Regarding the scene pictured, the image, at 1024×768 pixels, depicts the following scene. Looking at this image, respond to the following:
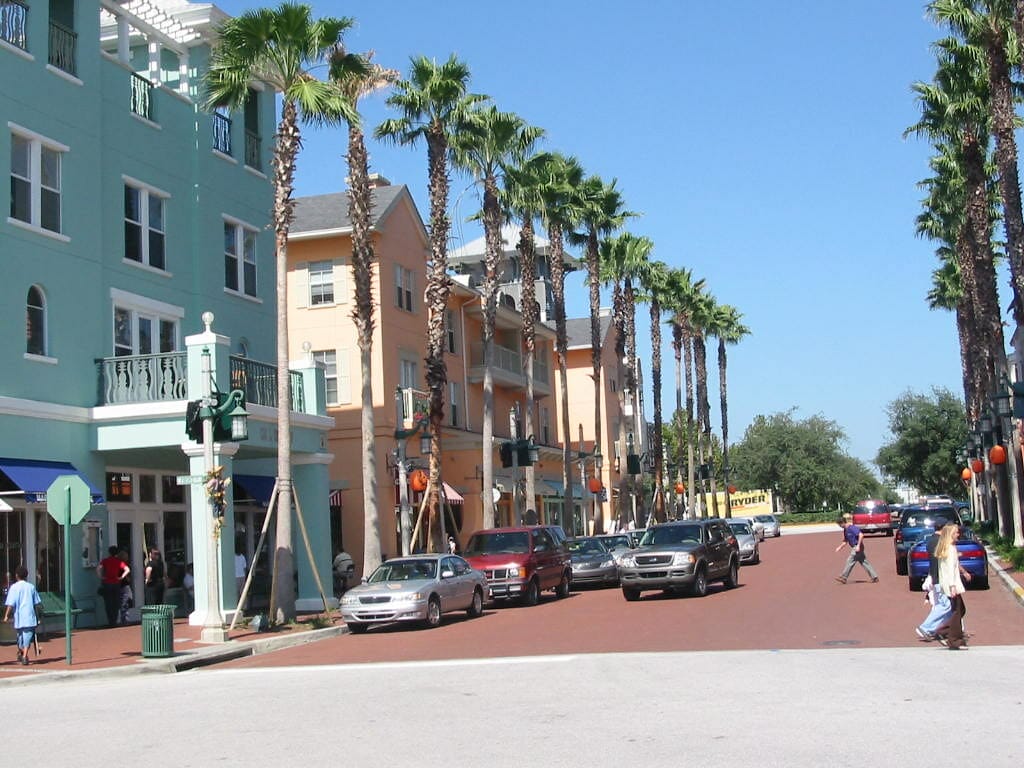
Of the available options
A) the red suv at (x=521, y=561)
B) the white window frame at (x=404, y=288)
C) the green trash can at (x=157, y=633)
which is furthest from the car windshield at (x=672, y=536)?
the white window frame at (x=404, y=288)

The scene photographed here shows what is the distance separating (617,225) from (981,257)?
16.1m

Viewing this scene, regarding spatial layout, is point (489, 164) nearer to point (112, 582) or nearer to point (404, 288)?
point (404, 288)

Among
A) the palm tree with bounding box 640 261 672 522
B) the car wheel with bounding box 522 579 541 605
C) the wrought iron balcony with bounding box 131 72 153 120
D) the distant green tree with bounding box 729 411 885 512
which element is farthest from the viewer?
the distant green tree with bounding box 729 411 885 512

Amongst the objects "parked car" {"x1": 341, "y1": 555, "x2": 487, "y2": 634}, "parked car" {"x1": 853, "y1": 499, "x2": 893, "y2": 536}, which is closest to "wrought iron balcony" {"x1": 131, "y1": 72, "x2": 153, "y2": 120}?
"parked car" {"x1": 341, "y1": 555, "x2": 487, "y2": 634}

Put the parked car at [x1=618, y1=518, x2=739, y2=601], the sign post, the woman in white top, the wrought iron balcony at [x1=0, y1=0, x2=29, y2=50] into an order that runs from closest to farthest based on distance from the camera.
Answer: the woman in white top
the sign post
the wrought iron balcony at [x1=0, y1=0, x2=29, y2=50]
the parked car at [x1=618, y1=518, x2=739, y2=601]

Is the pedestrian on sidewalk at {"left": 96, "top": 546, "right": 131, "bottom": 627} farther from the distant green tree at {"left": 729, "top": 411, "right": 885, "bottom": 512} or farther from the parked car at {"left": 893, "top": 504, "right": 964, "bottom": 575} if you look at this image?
the distant green tree at {"left": 729, "top": 411, "right": 885, "bottom": 512}

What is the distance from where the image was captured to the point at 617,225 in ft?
160

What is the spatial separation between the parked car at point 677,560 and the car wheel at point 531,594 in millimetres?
2124

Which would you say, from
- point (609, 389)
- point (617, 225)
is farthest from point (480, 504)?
point (609, 389)

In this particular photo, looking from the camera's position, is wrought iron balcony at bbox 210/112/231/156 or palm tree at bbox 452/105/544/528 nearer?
wrought iron balcony at bbox 210/112/231/156

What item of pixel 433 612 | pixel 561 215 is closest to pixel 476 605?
pixel 433 612

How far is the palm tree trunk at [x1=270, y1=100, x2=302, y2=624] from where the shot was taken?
23.8m

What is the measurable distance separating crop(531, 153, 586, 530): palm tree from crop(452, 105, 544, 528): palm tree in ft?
11.4

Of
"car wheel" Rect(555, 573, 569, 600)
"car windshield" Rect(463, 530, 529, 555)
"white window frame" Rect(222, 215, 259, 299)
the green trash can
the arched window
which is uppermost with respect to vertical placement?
"white window frame" Rect(222, 215, 259, 299)
